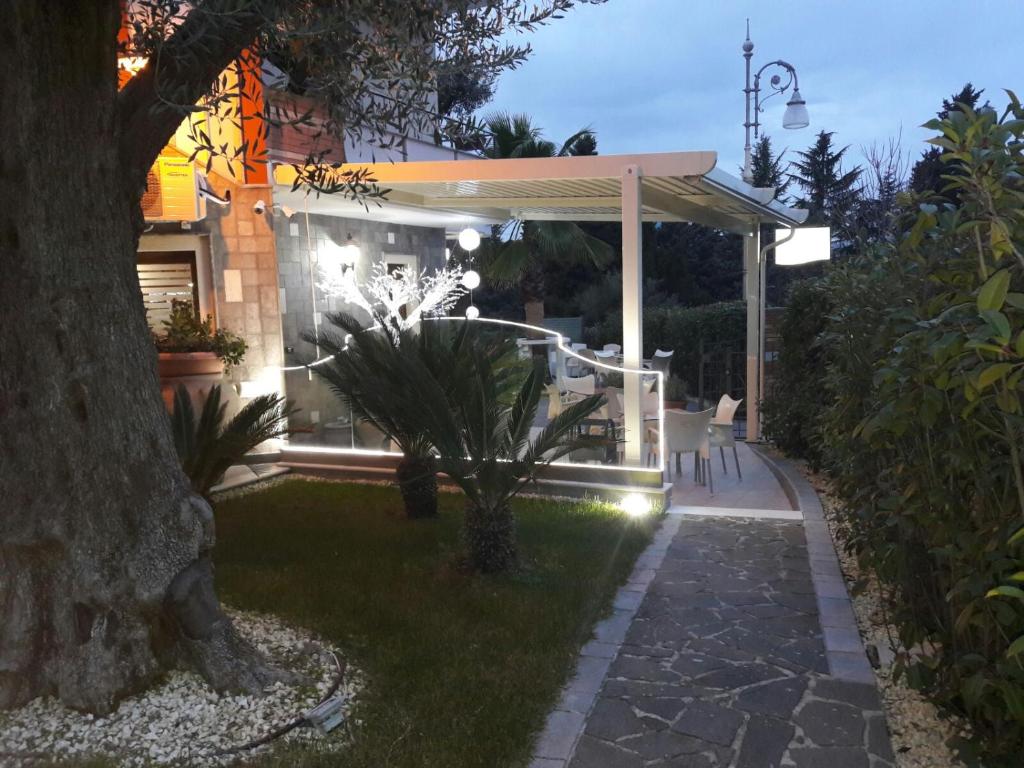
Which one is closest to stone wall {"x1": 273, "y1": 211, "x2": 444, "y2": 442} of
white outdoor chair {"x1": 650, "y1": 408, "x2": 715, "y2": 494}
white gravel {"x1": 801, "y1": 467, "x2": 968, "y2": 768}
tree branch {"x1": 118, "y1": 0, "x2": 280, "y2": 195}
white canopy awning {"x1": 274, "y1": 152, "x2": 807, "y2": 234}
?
white canopy awning {"x1": 274, "y1": 152, "x2": 807, "y2": 234}

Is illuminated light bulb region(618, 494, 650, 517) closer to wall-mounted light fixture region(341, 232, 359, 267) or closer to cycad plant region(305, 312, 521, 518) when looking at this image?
cycad plant region(305, 312, 521, 518)

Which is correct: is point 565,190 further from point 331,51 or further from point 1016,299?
point 1016,299

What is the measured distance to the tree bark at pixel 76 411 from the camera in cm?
347

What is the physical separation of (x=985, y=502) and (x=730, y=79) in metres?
102

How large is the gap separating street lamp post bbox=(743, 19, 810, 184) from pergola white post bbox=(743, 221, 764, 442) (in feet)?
3.30

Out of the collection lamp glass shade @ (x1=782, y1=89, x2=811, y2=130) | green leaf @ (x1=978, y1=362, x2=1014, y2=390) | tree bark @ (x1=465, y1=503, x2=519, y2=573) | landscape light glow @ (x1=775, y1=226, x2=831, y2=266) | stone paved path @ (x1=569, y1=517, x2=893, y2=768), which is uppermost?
lamp glass shade @ (x1=782, y1=89, x2=811, y2=130)

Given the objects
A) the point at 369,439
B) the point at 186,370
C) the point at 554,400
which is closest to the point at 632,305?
the point at 554,400

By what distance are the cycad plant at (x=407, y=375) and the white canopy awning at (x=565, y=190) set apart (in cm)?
148

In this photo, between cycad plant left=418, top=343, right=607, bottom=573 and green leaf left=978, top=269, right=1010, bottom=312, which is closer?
green leaf left=978, top=269, right=1010, bottom=312

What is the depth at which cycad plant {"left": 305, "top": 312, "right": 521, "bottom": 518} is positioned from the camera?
19.1 ft

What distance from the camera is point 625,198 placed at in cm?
708

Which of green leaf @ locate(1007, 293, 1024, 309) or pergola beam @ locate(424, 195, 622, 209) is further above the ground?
pergola beam @ locate(424, 195, 622, 209)

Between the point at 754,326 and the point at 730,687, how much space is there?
752 centimetres

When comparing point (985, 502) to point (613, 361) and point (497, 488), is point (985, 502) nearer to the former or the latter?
point (497, 488)
